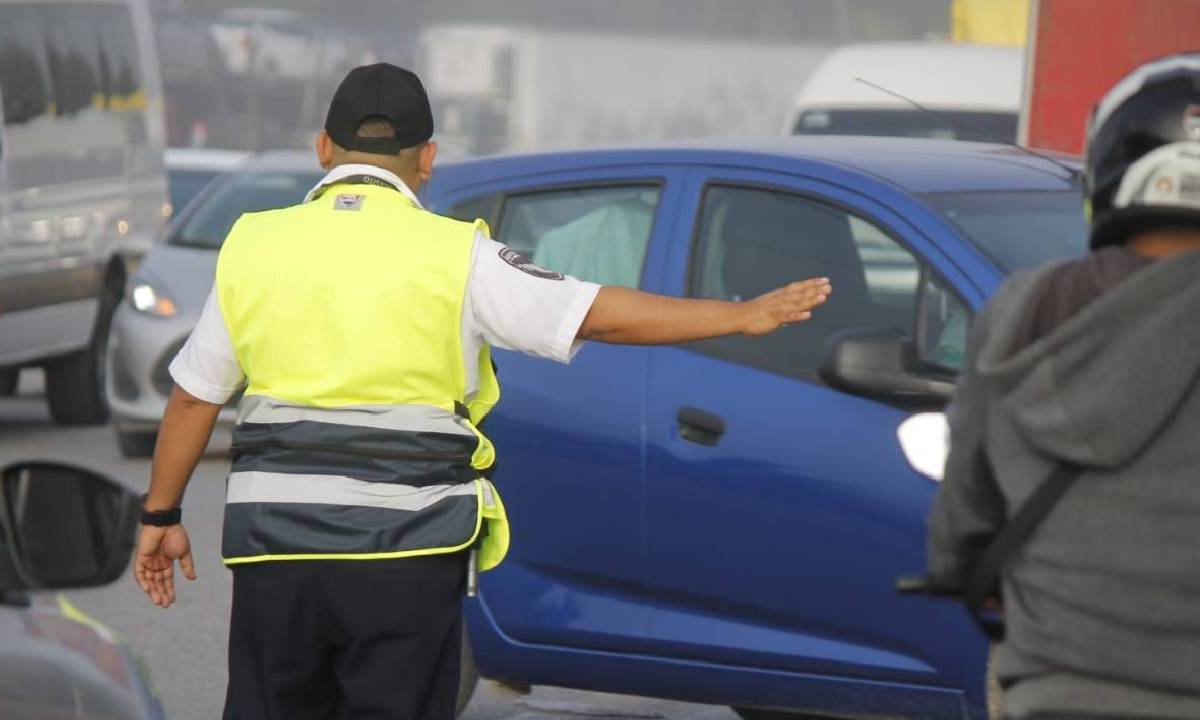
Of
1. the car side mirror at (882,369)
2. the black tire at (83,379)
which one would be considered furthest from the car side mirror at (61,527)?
the black tire at (83,379)

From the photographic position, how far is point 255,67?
142ft

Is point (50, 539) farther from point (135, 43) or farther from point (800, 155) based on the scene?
point (135, 43)

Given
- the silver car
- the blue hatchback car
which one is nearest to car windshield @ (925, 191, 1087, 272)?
the blue hatchback car

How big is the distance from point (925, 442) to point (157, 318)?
8.00 meters

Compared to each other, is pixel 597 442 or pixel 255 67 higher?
pixel 597 442

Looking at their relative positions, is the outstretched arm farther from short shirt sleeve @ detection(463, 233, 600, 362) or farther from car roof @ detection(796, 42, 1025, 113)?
car roof @ detection(796, 42, 1025, 113)

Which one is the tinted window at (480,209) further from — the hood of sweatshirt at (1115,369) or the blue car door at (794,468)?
the hood of sweatshirt at (1115,369)

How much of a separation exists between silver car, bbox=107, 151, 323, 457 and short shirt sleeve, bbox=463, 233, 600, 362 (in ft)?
26.6

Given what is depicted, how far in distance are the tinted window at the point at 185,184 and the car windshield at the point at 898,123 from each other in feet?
33.4

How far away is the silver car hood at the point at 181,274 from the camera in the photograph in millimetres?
12797

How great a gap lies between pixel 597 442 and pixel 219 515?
569 cm

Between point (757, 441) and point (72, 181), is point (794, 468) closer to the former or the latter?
point (757, 441)

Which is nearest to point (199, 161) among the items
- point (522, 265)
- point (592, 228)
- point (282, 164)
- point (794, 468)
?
point (282, 164)

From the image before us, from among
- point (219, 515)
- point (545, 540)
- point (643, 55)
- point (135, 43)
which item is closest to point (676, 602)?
point (545, 540)
